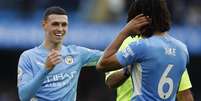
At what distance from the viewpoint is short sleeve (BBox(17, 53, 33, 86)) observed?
7.81m

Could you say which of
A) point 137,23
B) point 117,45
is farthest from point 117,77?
point 137,23

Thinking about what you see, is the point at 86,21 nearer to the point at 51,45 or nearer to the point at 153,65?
the point at 51,45

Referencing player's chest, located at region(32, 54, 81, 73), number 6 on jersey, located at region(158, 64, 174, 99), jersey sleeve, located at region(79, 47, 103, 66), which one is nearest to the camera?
number 6 on jersey, located at region(158, 64, 174, 99)

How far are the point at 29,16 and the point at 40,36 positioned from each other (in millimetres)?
600

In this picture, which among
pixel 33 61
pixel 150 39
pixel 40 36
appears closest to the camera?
pixel 150 39

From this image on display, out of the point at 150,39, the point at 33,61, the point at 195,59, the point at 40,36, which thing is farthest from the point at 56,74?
the point at 195,59

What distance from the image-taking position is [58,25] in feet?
A: 26.9

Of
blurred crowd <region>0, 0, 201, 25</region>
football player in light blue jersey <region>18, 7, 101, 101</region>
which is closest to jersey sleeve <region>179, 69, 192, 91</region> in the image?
football player in light blue jersey <region>18, 7, 101, 101</region>

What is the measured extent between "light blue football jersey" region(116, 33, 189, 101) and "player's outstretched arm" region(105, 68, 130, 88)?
215 millimetres

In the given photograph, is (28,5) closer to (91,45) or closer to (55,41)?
(91,45)

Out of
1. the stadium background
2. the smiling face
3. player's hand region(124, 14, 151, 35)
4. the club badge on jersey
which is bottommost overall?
the stadium background

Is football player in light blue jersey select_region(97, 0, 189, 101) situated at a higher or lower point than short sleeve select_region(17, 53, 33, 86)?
higher

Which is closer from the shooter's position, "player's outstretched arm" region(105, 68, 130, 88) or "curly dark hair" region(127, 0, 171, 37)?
"curly dark hair" region(127, 0, 171, 37)

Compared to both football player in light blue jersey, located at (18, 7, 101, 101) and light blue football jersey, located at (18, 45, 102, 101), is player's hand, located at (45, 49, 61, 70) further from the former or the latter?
football player in light blue jersey, located at (18, 7, 101, 101)
